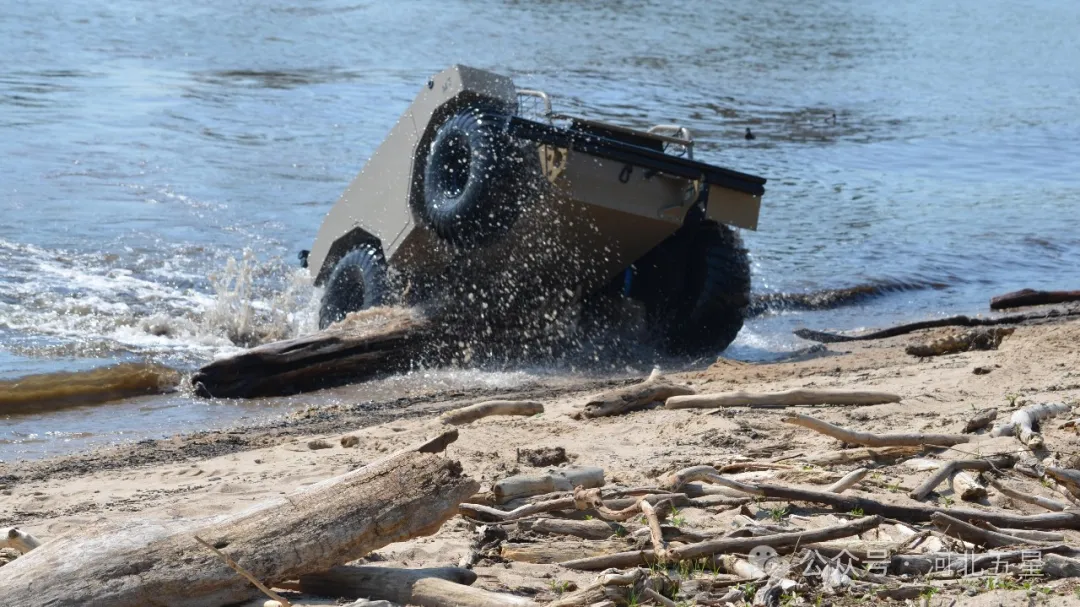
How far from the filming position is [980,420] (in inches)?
226

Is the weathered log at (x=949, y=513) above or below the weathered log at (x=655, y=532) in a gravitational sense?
above

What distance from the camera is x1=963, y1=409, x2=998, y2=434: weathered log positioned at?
5.69m

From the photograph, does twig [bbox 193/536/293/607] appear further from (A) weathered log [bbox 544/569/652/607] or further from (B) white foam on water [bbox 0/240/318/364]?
(B) white foam on water [bbox 0/240/318/364]

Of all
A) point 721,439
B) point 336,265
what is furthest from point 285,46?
point 721,439

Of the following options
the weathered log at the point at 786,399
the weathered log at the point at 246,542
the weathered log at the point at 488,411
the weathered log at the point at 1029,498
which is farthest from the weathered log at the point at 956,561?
the weathered log at the point at 488,411

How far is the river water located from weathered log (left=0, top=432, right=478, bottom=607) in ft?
14.1

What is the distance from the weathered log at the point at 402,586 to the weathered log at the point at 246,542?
0.09 m

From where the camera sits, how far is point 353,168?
18328 mm

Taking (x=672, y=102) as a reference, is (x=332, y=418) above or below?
below

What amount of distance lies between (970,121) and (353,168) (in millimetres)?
13156

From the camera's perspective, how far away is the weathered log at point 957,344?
28.8 ft

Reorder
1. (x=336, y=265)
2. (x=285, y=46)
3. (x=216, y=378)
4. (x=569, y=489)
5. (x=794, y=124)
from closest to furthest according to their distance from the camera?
(x=569, y=489), (x=216, y=378), (x=336, y=265), (x=794, y=124), (x=285, y=46)

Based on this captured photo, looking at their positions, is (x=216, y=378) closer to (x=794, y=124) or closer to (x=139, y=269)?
(x=139, y=269)

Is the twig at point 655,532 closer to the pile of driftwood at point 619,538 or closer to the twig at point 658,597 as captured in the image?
the pile of driftwood at point 619,538
